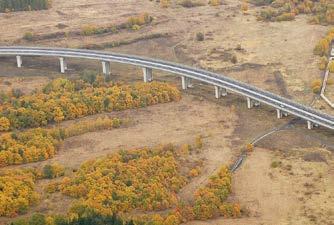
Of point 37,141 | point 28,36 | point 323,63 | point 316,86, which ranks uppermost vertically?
point 28,36

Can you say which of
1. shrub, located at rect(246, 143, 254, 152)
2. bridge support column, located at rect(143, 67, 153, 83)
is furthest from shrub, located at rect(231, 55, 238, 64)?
shrub, located at rect(246, 143, 254, 152)

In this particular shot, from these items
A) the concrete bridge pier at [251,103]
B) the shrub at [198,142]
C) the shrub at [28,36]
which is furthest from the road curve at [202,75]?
the shrub at [198,142]

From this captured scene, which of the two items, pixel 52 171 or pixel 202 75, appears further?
pixel 202 75

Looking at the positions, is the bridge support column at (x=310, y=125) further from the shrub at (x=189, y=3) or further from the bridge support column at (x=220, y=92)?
the shrub at (x=189, y=3)

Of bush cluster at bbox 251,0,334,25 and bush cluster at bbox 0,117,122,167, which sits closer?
bush cluster at bbox 0,117,122,167

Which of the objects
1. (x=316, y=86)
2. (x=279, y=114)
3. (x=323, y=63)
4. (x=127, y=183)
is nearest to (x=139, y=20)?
(x=323, y=63)

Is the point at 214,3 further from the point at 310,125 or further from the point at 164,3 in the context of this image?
the point at 310,125

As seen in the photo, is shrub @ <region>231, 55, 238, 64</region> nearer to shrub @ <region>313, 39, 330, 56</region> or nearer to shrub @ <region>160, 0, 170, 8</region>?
→ shrub @ <region>313, 39, 330, 56</region>
